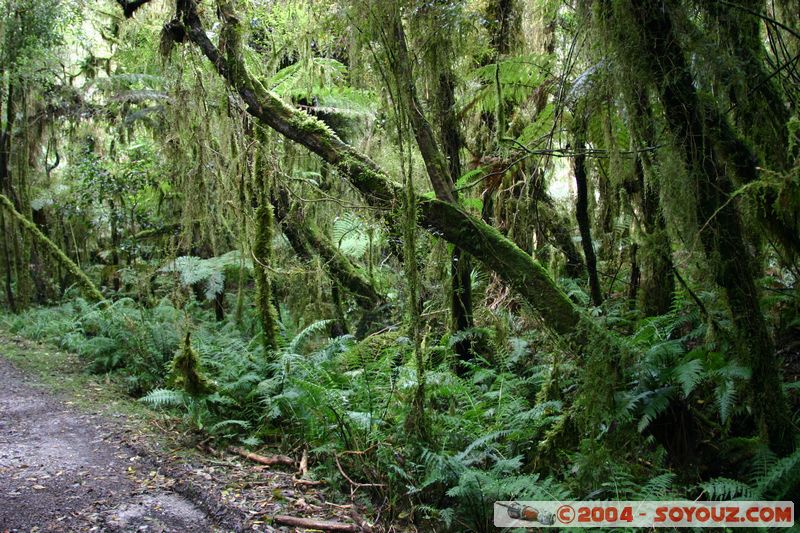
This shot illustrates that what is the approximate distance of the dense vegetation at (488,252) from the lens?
3332mm

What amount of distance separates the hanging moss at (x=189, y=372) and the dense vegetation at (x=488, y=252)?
0.02 metres

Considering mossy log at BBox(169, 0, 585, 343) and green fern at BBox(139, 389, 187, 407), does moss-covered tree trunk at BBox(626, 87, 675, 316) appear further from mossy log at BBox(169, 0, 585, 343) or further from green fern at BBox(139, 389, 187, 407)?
green fern at BBox(139, 389, 187, 407)

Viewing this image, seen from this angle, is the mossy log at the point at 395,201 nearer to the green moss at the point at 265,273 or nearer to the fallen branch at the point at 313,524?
the green moss at the point at 265,273

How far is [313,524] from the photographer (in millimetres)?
3740

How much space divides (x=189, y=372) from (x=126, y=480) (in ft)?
4.24

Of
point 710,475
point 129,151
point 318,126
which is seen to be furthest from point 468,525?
point 129,151

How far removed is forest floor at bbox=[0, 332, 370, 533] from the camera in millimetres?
3693

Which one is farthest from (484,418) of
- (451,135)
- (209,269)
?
(209,269)

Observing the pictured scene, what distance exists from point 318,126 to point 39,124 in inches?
409

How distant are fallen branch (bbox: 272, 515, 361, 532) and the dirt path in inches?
17.7

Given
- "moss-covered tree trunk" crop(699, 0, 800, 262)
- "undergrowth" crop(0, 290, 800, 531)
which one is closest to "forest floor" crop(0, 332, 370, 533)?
"undergrowth" crop(0, 290, 800, 531)

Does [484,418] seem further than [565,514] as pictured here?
Yes

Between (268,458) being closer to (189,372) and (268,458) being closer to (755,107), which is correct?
(189,372)

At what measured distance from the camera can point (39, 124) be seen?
12.5 meters
